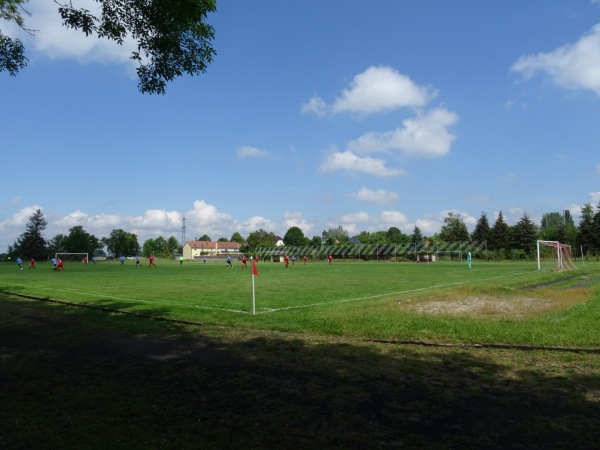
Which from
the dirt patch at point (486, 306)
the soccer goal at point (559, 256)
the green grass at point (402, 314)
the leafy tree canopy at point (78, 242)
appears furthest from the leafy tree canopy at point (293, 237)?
the dirt patch at point (486, 306)

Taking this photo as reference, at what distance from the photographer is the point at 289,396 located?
18.7 ft

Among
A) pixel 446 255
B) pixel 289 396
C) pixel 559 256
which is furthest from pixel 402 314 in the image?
pixel 446 255

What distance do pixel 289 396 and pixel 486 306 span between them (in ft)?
34.0

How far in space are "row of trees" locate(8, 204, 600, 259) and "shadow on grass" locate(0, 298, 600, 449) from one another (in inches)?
3679

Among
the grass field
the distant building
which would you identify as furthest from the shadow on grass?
the distant building

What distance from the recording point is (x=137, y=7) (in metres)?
8.03

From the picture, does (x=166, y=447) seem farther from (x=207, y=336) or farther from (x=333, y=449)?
(x=207, y=336)

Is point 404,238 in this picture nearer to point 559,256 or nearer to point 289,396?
point 559,256

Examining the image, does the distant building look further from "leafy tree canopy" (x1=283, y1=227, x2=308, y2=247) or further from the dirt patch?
the dirt patch

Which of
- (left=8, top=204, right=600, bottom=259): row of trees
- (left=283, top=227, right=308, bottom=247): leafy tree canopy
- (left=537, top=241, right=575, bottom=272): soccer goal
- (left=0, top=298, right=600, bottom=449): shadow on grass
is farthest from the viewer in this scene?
(left=283, top=227, right=308, bottom=247): leafy tree canopy

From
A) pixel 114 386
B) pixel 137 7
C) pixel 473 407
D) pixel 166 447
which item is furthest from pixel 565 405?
pixel 137 7

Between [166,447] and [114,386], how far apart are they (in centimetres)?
249

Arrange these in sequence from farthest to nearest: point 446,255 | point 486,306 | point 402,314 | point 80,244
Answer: point 80,244
point 446,255
point 486,306
point 402,314

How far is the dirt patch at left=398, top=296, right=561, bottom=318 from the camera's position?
12.6m
